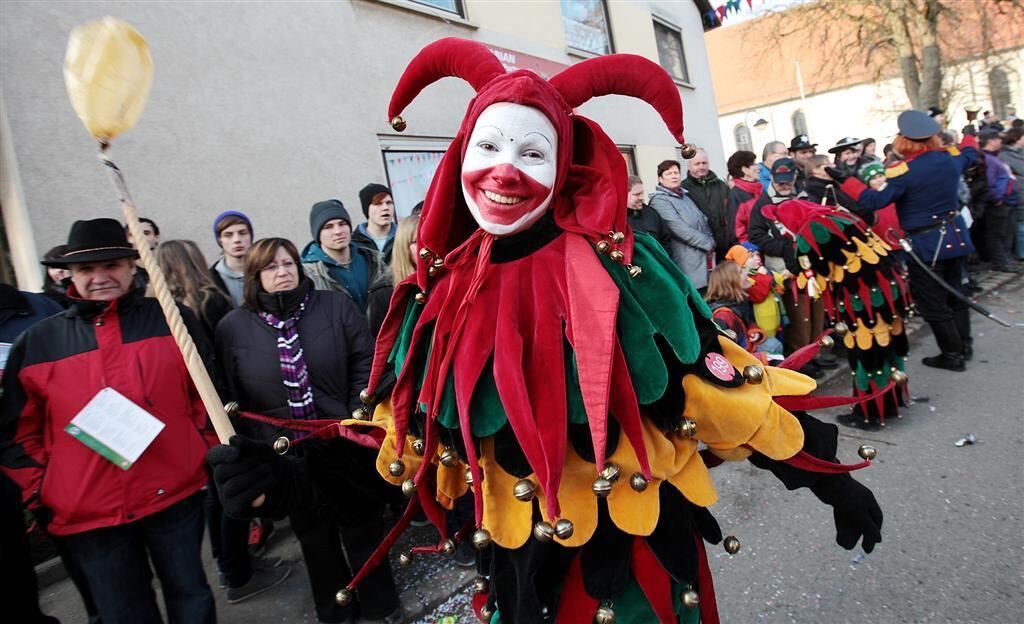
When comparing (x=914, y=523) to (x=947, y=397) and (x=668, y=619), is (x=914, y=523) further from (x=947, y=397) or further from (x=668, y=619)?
(x=668, y=619)

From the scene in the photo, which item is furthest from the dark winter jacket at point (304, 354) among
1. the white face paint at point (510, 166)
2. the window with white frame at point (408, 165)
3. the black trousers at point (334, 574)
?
the window with white frame at point (408, 165)

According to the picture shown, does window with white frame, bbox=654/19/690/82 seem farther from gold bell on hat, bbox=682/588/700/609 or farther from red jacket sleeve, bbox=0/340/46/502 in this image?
gold bell on hat, bbox=682/588/700/609

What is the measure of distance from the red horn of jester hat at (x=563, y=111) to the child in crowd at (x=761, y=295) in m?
3.44

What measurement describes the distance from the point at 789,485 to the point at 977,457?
276 centimetres

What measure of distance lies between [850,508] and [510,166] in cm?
109

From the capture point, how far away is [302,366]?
2.68 m

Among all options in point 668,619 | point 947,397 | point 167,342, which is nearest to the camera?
point 668,619

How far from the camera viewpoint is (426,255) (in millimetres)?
1424

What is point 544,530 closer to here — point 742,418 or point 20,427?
point 742,418

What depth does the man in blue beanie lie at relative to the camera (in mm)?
3393

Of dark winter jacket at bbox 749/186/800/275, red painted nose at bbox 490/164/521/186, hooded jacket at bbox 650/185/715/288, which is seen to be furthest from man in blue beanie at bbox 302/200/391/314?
dark winter jacket at bbox 749/186/800/275

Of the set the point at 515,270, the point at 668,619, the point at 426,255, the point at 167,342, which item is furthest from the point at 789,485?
the point at 167,342


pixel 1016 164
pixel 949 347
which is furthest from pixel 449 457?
pixel 1016 164

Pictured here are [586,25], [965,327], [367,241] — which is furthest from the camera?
[586,25]
